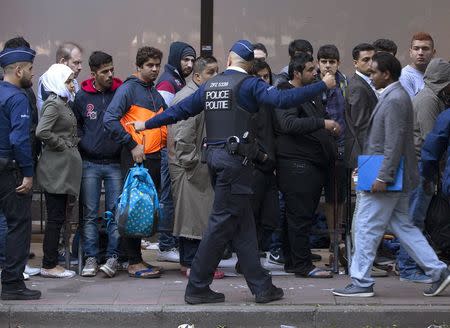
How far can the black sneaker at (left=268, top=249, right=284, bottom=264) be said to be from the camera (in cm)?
966

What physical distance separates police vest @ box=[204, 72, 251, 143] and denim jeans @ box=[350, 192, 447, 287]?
119cm

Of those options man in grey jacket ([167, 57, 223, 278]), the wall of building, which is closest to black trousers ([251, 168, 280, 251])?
man in grey jacket ([167, 57, 223, 278])

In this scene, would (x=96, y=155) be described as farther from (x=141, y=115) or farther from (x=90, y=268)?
(x=90, y=268)

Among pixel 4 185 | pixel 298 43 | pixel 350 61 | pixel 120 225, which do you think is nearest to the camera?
pixel 4 185

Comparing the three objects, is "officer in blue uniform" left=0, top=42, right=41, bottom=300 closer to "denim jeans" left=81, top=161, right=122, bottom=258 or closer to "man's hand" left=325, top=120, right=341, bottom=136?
"denim jeans" left=81, top=161, right=122, bottom=258

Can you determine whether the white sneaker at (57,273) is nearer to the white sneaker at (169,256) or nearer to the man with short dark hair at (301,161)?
the white sneaker at (169,256)

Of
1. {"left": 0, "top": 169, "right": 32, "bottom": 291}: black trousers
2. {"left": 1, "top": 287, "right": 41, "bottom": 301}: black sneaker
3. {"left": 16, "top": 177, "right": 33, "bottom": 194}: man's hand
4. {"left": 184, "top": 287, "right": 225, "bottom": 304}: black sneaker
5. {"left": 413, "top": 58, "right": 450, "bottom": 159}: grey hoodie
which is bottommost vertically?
{"left": 1, "top": 287, "right": 41, "bottom": 301}: black sneaker

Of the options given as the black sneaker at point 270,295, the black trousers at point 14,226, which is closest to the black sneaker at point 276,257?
the black sneaker at point 270,295

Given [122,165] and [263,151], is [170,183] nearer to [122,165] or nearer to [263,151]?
[122,165]

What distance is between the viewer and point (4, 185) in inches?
318

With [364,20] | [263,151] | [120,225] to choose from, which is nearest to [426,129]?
[263,151]

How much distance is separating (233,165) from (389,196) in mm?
1292

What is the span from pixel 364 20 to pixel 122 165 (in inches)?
165

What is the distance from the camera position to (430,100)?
8867mm
